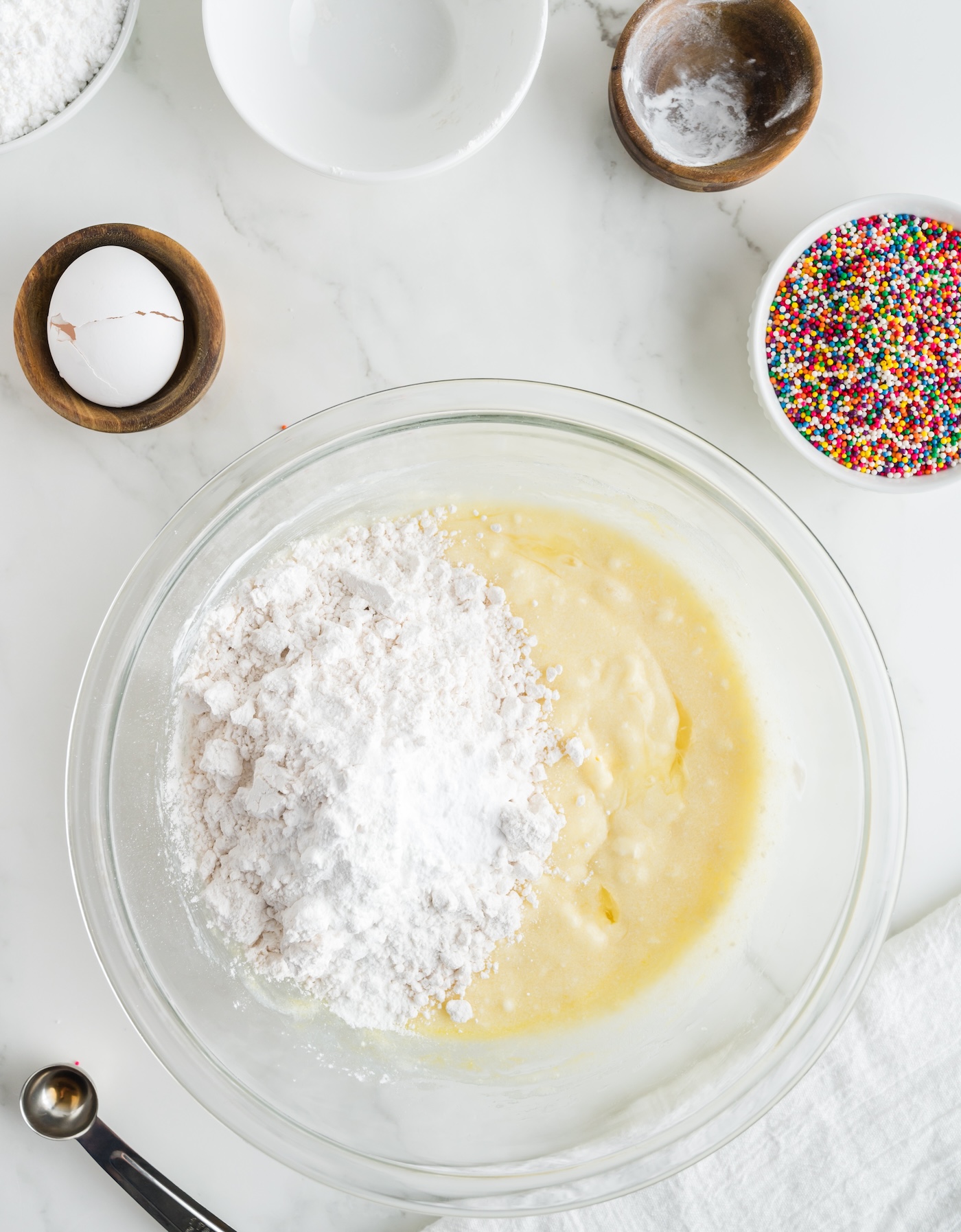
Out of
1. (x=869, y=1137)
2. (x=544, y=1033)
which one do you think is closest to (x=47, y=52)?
(x=544, y=1033)

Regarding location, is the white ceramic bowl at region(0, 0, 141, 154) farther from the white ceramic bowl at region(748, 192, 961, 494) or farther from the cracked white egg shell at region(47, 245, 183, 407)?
the white ceramic bowl at region(748, 192, 961, 494)

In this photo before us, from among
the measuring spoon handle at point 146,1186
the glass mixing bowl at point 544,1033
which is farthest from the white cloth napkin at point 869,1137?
the measuring spoon handle at point 146,1186

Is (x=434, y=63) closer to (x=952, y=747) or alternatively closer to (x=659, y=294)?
(x=659, y=294)

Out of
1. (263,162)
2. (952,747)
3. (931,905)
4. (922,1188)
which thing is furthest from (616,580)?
Answer: (922,1188)

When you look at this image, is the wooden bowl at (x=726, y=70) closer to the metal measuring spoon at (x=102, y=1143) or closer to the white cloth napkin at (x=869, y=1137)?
the white cloth napkin at (x=869, y=1137)

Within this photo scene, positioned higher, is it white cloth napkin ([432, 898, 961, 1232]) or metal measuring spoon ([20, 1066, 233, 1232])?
metal measuring spoon ([20, 1066, 233, 1232])

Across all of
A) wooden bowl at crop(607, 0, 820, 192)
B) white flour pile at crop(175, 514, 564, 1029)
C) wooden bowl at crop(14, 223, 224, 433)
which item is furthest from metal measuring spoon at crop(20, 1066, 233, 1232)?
wooden bowl at crop(607, 0, 820, 192)
